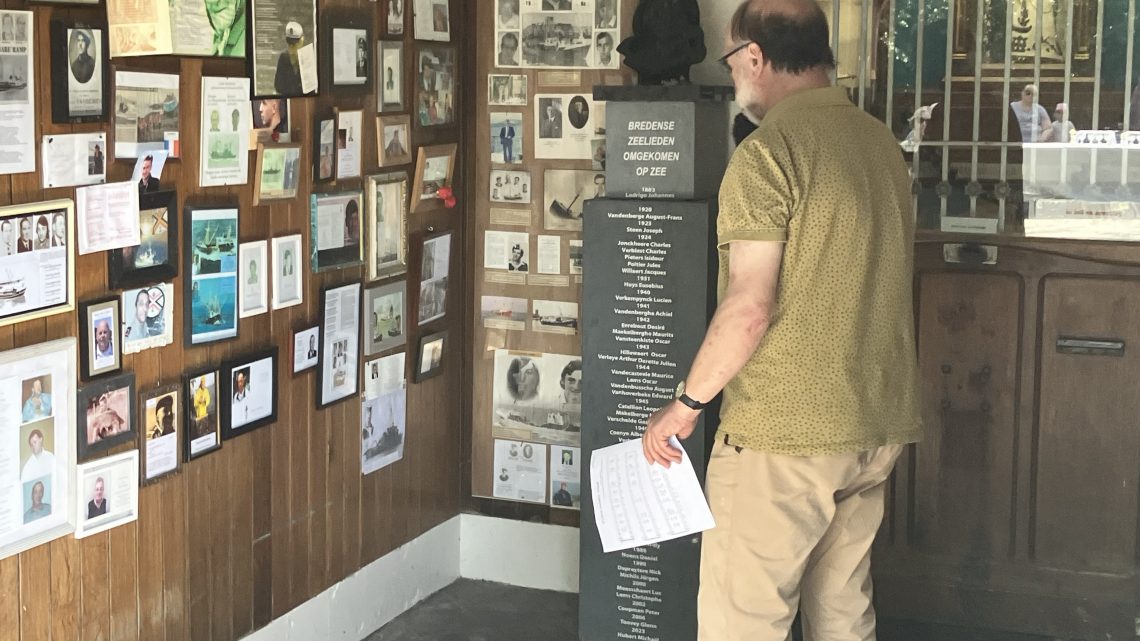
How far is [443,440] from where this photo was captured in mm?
4695

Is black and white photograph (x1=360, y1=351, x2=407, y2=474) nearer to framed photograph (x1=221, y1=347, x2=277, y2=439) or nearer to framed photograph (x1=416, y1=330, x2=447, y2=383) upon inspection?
framed photograph (x1=416, y1=330, x2=447, y2=383)

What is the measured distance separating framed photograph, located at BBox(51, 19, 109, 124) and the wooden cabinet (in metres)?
2.57

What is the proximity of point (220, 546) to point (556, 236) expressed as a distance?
5.46 feet

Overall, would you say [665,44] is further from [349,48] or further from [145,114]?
[145,114]

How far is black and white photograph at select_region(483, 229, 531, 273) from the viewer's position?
4660 mm

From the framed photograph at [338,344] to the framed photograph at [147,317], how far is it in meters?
0.68

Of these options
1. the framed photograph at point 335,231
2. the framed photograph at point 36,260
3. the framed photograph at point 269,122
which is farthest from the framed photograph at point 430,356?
the framed photograph at point 36,260

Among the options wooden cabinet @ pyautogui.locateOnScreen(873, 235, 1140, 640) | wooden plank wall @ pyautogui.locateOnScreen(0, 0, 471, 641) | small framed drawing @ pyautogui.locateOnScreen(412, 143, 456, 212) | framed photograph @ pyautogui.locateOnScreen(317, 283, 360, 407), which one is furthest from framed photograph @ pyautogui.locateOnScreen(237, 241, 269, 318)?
wooden cabinet @ pyautogui.locateOnScreen(873, 235, 1140, 640)

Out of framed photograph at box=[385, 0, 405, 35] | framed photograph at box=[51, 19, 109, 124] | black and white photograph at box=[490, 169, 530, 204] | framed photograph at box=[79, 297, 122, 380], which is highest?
framed photograph at box=[385, 0, 405, 35]

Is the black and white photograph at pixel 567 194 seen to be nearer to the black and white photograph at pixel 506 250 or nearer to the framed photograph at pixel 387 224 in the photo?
the black and white photograph at pixel 506 250

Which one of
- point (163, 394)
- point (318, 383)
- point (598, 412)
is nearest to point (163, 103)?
point (163, 394)

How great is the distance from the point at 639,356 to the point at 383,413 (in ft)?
2.81

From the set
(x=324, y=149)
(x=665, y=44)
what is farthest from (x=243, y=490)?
(x=665, y=44)

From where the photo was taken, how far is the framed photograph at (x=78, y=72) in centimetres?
279
